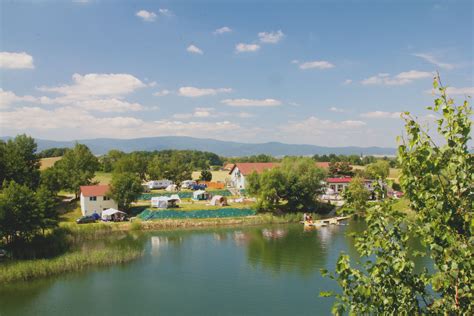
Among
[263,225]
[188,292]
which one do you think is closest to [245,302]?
[188,292]

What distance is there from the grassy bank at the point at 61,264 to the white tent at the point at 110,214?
12599 mm

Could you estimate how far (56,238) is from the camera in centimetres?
3347

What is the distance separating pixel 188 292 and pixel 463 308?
21.0m

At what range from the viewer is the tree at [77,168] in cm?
5320

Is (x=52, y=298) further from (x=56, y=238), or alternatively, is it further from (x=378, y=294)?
(x=378, y=294)

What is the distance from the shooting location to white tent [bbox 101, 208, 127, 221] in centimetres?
4444

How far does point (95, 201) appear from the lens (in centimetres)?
4638

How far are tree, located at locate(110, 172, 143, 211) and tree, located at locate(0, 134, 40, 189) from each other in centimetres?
949

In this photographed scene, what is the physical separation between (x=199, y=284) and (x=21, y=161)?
34575mm

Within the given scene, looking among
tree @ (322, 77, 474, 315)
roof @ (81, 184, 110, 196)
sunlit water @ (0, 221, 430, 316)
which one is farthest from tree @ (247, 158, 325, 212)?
tree @ (322, 77, 474, 315)

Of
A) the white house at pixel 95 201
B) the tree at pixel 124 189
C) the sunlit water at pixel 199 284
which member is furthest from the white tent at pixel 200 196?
the sunlit water at pixel 199 284

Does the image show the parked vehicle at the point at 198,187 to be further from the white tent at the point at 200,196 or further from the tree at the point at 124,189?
the tree at the point at 124,189

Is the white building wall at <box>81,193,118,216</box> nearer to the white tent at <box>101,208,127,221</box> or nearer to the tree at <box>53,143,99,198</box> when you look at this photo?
the white tent at <box>101,208,127,221</box>

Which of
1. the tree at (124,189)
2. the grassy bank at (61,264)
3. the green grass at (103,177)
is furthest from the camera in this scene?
the green grass at (103,177)
